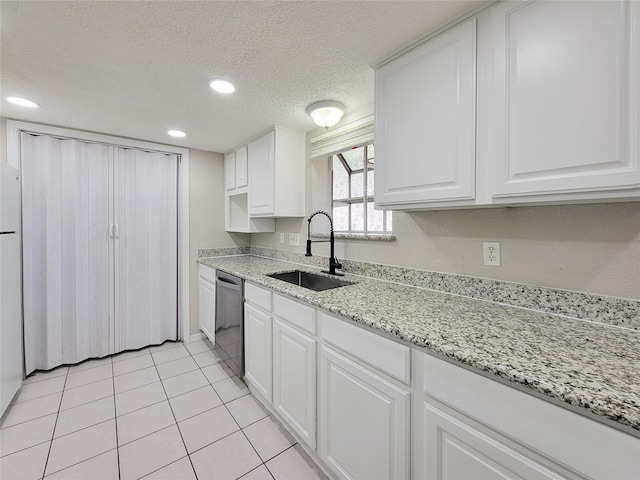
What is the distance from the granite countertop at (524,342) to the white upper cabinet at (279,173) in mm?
1154

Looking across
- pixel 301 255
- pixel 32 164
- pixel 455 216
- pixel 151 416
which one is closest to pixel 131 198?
pixel 32 164

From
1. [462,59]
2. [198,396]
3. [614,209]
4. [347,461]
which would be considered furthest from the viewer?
[198,396]

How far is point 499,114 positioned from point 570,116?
0.69 ft

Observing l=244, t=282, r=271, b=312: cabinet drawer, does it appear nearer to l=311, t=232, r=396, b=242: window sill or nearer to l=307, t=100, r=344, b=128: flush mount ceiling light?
l=311, t=232, r=396, b=242: window sill

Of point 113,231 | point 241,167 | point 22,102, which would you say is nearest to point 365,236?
point 241,167

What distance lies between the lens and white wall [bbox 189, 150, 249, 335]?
299 cm

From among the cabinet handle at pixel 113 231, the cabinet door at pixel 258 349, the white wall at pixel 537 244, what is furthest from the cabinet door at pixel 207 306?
the white wall at pixel 537 244

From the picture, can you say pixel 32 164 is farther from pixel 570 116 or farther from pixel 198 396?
pixel 570 116

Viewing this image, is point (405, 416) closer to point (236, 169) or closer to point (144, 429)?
point (144, 429)

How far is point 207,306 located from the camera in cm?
278

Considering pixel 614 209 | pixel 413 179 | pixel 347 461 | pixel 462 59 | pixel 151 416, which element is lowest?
pixel 151 416

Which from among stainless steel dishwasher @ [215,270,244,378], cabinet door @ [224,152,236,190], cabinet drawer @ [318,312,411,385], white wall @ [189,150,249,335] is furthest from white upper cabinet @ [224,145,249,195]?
cabinet drawer @ [318,312,411,385]

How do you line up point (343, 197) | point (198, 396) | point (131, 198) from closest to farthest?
point (198, 396), point (343, 197), point (131, 198)

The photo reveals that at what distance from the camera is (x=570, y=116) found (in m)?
0.86
